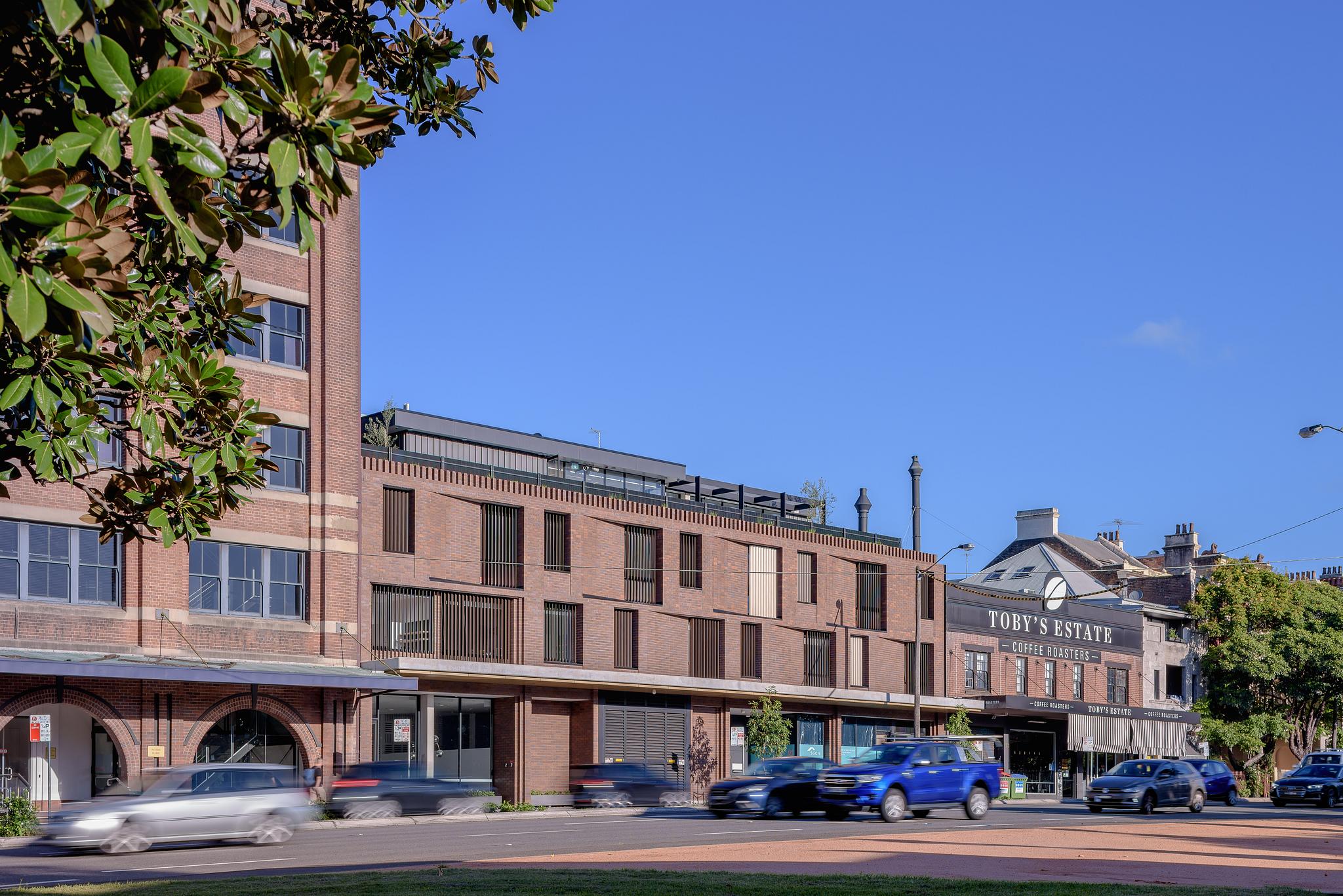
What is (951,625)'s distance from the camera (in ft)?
199

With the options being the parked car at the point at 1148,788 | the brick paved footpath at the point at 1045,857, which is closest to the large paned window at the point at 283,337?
the brick paved footpath at the point at 1045,857

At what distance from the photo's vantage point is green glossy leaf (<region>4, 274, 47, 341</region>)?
4.98m

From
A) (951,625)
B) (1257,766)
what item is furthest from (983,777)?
(1257,766)

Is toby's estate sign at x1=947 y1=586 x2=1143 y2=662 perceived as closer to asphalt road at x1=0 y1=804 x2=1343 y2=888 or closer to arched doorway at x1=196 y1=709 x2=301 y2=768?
asphalt road at x1=0 y1=804 x2=1343 y2=888

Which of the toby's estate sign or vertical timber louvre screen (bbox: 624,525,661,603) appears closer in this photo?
vertical timber louvre screen (bbox: 624,525,661,603)

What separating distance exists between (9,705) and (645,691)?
2126cm

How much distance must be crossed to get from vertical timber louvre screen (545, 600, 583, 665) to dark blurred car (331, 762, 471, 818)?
11.2 m

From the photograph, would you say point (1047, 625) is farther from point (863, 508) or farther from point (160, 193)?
point (160, 193)

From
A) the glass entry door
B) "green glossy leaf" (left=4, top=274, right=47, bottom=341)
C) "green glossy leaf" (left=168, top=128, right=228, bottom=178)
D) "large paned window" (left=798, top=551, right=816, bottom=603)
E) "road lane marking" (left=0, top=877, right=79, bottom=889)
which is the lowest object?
the glass entry door

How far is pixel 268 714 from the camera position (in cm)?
3881

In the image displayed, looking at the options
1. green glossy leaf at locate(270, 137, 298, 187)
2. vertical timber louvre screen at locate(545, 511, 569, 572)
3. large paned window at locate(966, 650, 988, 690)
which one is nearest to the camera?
green glossy leaf at locate(270, 137, 298, 187)

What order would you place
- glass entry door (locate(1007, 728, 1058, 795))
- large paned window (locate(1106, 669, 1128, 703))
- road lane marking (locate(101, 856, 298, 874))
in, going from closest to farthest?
road lane marking (locate(101, 856, 298, 874)) < glass entry door (locate(1007, 728, 1058, 795)) < large paned window (locate(1106, 669, 1128, 703))

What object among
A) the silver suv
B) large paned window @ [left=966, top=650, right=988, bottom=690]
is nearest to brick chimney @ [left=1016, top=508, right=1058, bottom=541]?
large paned window @ [left=966, top=650, right=988, bottom=690]

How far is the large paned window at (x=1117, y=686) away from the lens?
68312 millimetres
